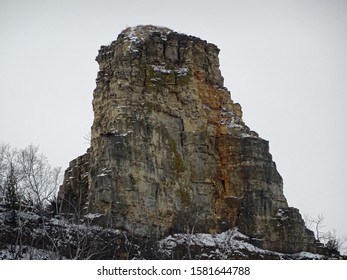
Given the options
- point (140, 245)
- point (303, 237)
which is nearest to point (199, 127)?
point (303, 237)

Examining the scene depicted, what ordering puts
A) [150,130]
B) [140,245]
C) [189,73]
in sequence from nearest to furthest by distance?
[140,245]
[150,130]
[189,73]

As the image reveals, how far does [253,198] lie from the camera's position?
2206 inches

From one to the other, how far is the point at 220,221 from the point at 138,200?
7.09 meters

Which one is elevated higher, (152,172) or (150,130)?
(150,130)

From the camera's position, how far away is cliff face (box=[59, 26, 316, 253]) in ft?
172

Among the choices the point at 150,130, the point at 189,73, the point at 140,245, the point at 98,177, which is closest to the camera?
the point at 140,245

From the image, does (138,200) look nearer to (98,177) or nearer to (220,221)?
(98,177)

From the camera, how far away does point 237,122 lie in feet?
198

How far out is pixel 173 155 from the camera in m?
56.2

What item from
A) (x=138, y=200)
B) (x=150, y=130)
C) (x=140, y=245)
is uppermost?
(x=150, y=130)

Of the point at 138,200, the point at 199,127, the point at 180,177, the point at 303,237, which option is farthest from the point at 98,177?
the point at 303,237

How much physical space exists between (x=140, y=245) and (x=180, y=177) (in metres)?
11.1

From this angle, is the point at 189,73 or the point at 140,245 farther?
the point at 189,73

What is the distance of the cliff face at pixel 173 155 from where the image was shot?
172 ft
